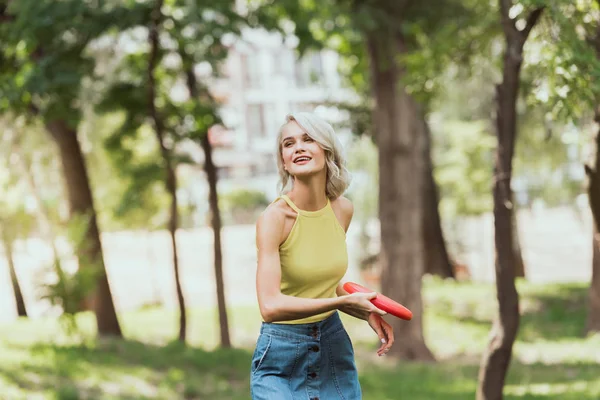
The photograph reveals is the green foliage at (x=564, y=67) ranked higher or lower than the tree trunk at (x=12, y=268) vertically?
higher

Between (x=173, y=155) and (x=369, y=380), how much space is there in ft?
17.3

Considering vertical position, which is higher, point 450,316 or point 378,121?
point 378,121

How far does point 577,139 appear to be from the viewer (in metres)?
11.4

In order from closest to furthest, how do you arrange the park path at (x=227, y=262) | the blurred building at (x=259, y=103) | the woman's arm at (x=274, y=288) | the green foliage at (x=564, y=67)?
the woman's arm at (x=274, y=288) → the green foliage at (x=564, y=67) → the park path at (x=227, y=262) → the blurred building at (x=259, y=103)

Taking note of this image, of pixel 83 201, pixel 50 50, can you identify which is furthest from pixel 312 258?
pixel 83 201

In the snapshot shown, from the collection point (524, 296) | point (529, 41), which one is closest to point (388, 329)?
point (529, 41)

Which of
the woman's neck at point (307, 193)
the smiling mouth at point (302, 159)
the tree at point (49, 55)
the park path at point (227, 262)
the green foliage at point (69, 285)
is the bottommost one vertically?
the park path at point (227, 262)

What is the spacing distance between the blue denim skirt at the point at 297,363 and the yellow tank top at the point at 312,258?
0.06 metres

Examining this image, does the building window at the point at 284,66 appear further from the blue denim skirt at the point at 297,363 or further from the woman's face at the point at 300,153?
the blue denim skirt at the point at 297,363

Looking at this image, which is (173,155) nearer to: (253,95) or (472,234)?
(472,234)

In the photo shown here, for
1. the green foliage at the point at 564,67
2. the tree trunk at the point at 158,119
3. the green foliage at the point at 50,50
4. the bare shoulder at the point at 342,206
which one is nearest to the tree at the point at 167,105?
the tree trunk at the point at 158,119

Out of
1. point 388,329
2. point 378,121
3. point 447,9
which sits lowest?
point 388,329

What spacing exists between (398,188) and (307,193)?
35.0 feet

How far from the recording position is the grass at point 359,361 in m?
9.84
